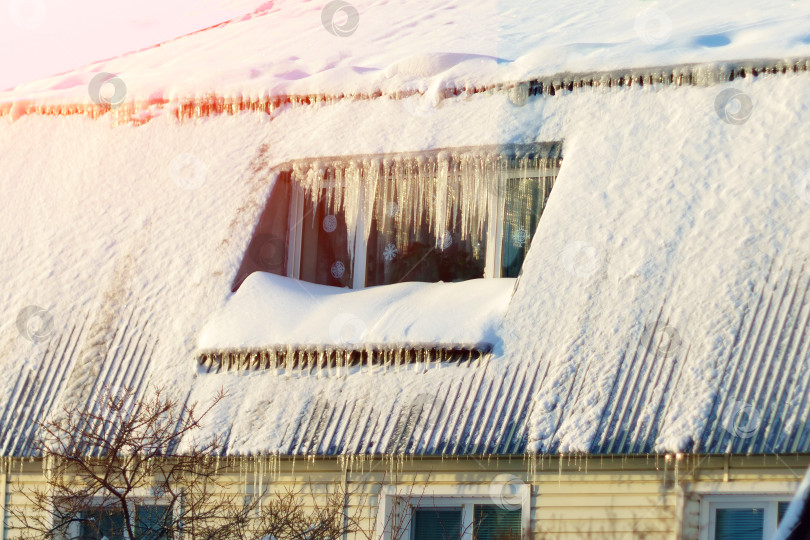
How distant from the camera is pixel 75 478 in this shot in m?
8.46

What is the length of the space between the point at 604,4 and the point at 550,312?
177 inches

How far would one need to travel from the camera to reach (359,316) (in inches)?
329

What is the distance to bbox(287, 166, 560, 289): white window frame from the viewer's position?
8906mm

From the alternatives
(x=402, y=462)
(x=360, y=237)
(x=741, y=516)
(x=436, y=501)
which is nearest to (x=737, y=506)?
(x=741, y=516)

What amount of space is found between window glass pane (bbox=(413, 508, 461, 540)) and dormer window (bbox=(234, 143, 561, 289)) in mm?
2036

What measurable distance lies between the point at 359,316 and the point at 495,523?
1.86 m

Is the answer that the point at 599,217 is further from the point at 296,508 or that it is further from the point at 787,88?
the point at 296,508

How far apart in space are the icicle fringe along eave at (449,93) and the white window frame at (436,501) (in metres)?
3.37

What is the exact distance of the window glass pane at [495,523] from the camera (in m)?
7.44

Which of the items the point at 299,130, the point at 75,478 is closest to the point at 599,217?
the point at 299,130
